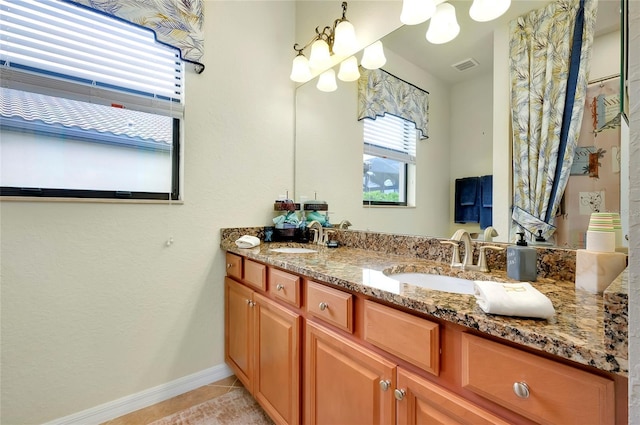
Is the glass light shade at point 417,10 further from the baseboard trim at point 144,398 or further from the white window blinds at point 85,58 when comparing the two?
the baseboard trim at point 144,398

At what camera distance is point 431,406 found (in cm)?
71

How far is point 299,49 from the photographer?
210cm

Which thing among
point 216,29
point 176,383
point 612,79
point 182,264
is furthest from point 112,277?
point 612,79

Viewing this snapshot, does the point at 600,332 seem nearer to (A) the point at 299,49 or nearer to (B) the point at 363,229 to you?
(B) the point at 363,229

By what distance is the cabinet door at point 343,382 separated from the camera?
824mm

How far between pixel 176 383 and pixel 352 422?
1.24 meters

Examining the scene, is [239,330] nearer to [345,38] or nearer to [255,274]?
[255,274]

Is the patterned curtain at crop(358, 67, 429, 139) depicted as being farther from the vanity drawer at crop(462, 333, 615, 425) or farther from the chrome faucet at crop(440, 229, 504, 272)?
the vanity drawer at crop(462, 333, 615, 425)

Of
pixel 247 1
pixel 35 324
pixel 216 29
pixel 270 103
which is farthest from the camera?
pixel 270 103

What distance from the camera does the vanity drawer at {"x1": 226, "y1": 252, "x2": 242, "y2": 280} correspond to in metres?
1.63

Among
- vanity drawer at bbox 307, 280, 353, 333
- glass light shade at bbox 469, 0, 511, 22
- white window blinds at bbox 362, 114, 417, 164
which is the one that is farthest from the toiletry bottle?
glass light shade at bbox 469, 0, 511, 22

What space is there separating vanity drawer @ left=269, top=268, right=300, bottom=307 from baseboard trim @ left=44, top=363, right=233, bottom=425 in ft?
2.92

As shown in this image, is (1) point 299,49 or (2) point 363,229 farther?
(1) point 299,49

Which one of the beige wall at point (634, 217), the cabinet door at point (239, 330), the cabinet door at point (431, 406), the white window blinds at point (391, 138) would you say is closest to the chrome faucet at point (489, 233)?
the white window blinds at point (391, 138)
